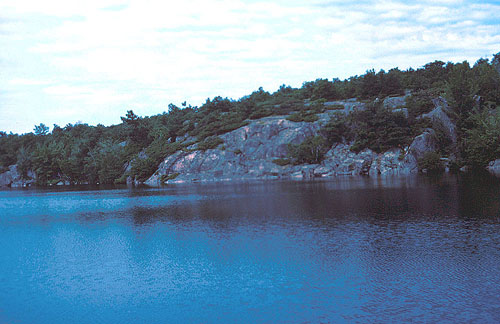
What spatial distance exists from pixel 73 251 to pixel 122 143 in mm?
118846

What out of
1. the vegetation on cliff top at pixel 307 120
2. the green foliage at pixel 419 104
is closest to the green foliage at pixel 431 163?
the vegetation on cliff top at pixel 307 120

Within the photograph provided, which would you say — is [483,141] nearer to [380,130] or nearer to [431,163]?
[431,163]

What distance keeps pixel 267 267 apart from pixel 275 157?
81952 mm

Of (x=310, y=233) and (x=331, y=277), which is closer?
(x=331, y=277)

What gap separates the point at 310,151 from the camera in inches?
3765

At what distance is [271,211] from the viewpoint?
36.7m

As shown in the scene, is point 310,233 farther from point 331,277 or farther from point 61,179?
point 61,179

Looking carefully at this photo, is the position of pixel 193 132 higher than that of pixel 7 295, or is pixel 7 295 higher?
pixel 193 132

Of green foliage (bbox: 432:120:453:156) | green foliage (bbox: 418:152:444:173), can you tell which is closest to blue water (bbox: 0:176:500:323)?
green foliage (bbox: 418:152:444:173)

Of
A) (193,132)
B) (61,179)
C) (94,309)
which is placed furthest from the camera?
(61,179)

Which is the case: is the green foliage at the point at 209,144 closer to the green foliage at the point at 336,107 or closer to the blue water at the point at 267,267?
the green foliage at the point at 336,107

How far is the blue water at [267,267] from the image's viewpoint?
14.3 metres

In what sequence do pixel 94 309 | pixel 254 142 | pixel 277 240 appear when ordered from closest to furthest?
pixel 94 309 < pixel 277 240 < pixel 254 142

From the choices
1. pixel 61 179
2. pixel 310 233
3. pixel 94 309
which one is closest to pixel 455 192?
pixel 310 233
